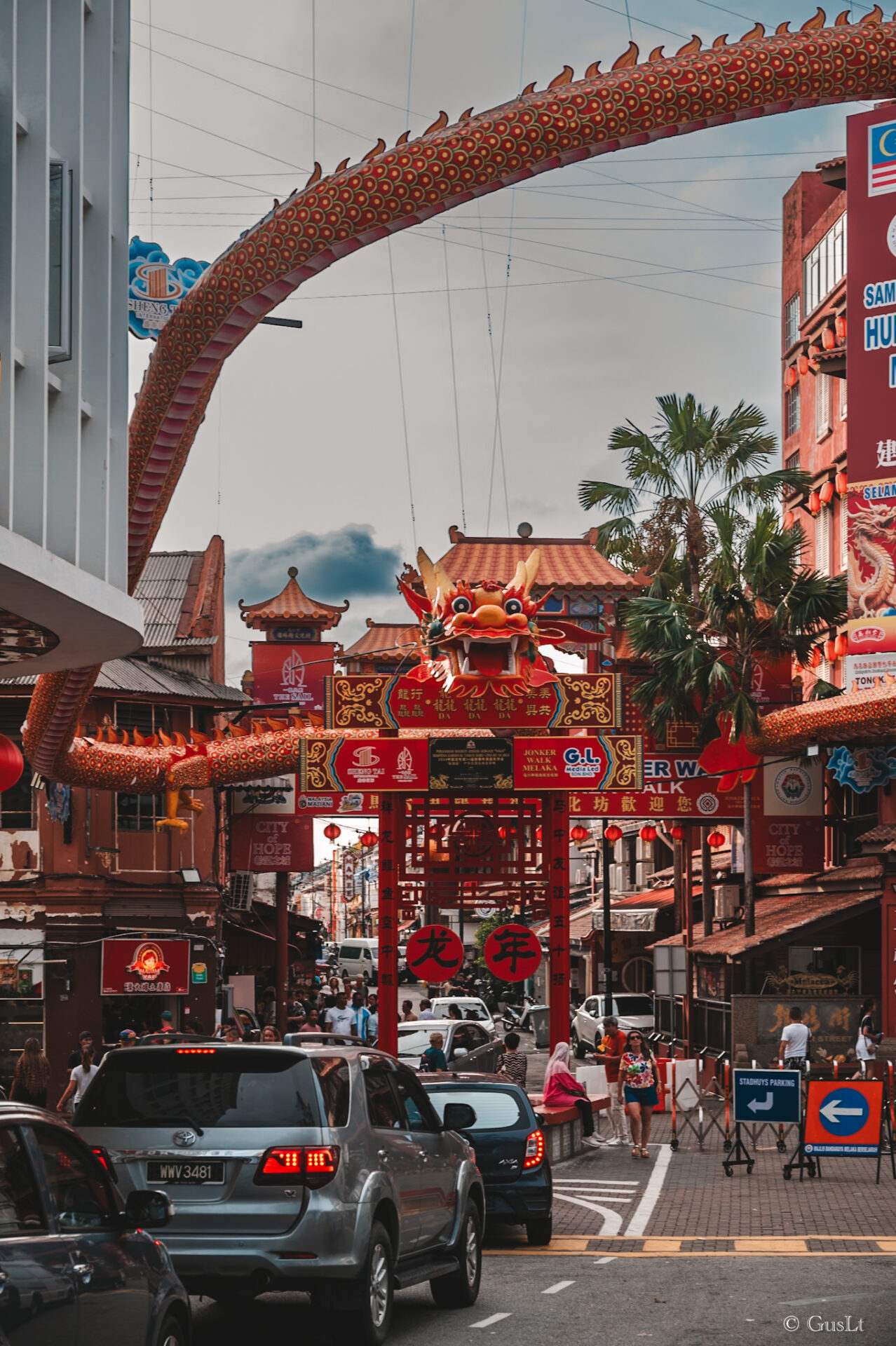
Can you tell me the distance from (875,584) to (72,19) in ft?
77.1

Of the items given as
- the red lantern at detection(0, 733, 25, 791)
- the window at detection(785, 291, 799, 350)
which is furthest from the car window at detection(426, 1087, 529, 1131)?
the window at detection(785, 291, 799, 350)

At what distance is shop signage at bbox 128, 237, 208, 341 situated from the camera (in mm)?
17719

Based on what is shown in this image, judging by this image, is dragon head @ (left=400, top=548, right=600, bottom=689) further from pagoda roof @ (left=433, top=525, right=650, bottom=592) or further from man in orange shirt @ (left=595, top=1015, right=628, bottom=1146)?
pagoda roof @ (left=433, top=525, right=650, bottom=592)

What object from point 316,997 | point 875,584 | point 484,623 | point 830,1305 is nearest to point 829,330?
point 875,584

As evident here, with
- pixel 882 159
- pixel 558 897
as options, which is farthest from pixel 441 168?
pixel 882 159

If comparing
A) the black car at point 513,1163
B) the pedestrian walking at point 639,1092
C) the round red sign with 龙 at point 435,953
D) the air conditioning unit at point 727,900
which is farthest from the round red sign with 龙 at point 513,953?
the air conditioning unit at point 727,900

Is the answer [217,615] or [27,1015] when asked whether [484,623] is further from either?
[217,615]

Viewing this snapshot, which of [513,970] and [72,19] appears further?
[513,970]

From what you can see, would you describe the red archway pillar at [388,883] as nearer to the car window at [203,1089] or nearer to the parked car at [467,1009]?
the parked car at [467,1009]

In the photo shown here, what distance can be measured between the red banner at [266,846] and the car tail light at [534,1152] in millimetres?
26473

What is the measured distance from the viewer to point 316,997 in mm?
41000

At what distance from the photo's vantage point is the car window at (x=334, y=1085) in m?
9.68

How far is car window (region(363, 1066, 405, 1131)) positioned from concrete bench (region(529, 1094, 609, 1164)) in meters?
10.0

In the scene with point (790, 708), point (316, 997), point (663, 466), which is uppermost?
point (663, 466)
